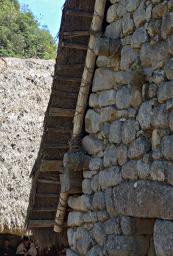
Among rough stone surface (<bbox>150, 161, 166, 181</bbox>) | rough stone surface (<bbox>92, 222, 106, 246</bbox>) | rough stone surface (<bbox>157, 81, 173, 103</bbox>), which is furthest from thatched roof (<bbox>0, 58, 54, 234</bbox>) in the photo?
rough stone surface (<bbox>157, 81, 173, 103</bbox>)

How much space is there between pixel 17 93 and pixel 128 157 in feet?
23.2

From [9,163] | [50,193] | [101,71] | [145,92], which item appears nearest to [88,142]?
[101,71]

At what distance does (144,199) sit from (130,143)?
0.49 metres

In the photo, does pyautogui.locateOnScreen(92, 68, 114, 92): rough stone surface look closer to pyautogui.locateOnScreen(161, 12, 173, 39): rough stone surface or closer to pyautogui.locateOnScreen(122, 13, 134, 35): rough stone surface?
pyautogui.locateOnScreen(122, 13, 134, 35): rough stone surface

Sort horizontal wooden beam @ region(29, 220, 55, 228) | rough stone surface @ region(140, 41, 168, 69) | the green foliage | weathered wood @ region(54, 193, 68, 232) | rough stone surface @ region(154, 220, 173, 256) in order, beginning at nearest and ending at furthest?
Result: rough stone surface @ region(154, 220, 173, 256)
rough stone surface @ region(140, 41, 168, 69)
weathered wood @ region(54, 193, 68, 232)
horizontal wooden beam @ region(29, 220, 55, 228)
the green foliage

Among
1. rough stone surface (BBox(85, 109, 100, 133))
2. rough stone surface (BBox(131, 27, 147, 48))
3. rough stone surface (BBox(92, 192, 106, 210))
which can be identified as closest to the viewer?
rough stone surface (BBox(131, 27, 147, 48))

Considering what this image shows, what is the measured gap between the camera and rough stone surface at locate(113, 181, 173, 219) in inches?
133

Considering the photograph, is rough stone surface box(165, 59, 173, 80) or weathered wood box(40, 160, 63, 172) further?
weathered wood box(40, 160, 63, 172)

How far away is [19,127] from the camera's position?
10.1 m

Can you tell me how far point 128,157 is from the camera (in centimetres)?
394

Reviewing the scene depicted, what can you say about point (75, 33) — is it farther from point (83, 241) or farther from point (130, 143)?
point (83, 241)

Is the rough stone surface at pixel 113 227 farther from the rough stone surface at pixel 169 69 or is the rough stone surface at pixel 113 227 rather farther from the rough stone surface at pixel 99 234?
the rough stone surface at pixel 169 69

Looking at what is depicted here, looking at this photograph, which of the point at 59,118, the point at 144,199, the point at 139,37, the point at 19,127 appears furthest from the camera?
the point at 19,127

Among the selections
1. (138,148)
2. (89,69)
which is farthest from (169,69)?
(89,69)
